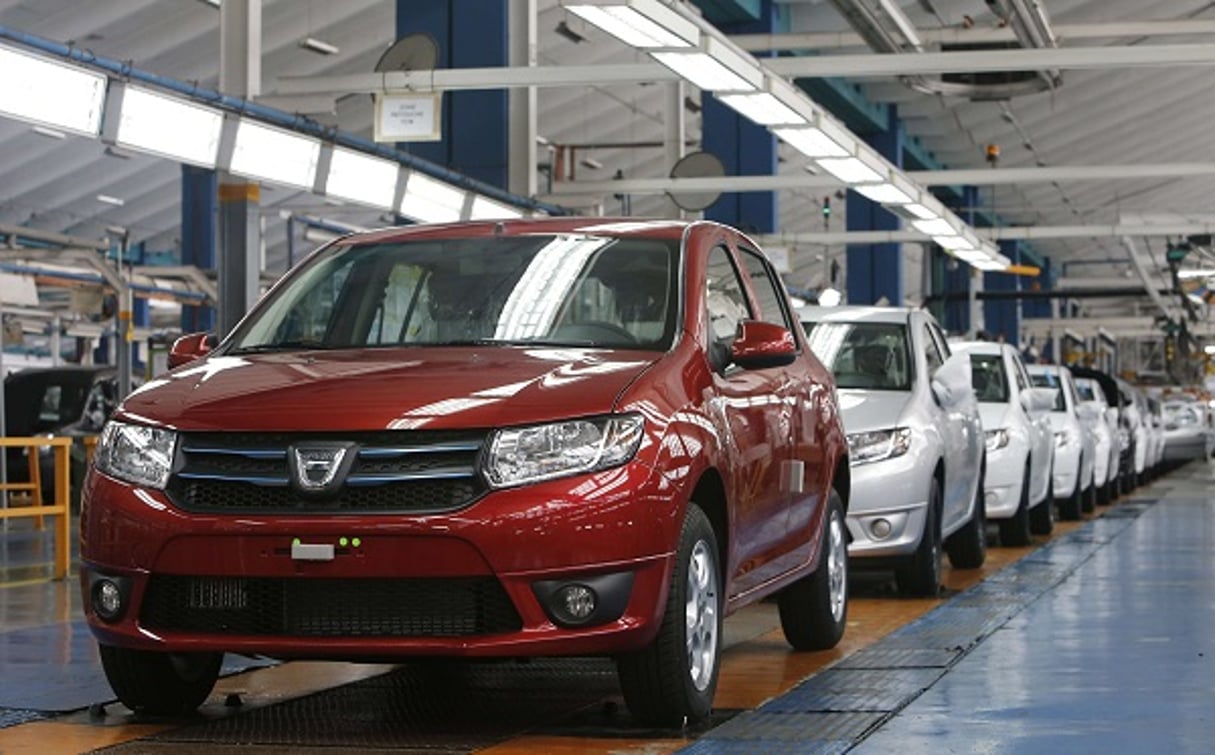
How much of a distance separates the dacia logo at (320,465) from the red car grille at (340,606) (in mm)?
278

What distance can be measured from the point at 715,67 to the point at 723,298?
23.0ft

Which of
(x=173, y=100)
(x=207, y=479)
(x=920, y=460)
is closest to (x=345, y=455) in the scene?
(x=207, y=479)

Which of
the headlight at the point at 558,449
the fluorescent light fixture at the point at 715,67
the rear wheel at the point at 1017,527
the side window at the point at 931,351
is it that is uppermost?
the fluorescent light fixture at the point at 715,67

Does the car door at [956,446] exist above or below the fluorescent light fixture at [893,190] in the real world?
below

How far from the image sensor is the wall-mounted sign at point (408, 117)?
1795 centimetres

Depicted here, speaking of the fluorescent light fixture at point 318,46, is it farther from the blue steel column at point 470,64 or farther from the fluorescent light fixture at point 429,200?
the fluorescent light fixture at point 429,200

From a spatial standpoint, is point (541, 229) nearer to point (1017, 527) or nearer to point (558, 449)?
point (558, 449)

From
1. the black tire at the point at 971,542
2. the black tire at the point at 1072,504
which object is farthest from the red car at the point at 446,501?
the black tire at the point at 1072,504

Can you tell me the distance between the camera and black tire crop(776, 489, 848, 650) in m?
8.60

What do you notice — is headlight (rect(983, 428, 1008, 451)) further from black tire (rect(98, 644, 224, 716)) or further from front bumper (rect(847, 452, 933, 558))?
black tire (rect(98, 644, 224, 716))

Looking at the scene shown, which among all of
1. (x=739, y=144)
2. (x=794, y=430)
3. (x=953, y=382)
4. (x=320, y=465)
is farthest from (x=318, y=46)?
(x=320, y=465)

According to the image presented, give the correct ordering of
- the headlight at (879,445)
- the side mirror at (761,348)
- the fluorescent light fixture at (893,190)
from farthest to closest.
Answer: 1. the fluorescent light fixture at (893,190)
2. the headlight at (879,445)
3. the side mirror at (761,348)

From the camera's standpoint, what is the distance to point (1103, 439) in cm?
2423

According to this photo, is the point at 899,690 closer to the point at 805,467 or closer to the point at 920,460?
the point at 805,467
